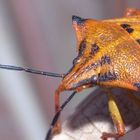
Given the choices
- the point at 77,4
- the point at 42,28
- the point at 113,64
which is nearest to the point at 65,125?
the point at 113,64

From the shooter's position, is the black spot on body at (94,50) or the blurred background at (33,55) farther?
the blurred background at (33,55)

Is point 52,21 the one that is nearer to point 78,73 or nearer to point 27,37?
point 27,37

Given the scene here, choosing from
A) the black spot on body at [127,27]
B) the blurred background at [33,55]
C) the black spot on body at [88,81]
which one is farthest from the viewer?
the blurred background at [33,55]

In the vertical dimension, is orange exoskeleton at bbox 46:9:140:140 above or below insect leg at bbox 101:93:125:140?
above

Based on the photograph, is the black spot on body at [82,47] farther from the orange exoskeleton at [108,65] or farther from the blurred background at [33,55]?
the blurred background at [33,55]

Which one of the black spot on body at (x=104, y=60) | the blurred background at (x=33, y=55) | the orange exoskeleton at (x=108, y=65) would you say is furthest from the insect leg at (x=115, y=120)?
the blurred background at (x=33, y=55)

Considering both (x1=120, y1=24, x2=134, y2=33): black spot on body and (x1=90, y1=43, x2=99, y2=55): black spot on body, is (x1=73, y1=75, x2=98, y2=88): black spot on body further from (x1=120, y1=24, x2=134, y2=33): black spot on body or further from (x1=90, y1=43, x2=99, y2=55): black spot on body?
(x1=120, y1=24, x2=134, y2=33): black spot on body

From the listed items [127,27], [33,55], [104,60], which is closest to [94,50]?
[104,60]

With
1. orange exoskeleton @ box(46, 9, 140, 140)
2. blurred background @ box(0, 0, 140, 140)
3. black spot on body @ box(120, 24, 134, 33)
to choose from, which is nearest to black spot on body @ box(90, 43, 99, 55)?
orange exoskeleton @ box(46, 9, 140, 140)
